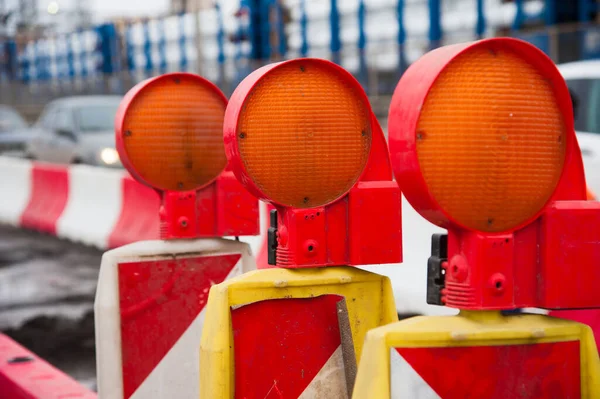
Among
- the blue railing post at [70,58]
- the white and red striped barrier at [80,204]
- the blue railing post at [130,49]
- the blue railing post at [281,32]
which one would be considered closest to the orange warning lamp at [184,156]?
the white and red striped barrier at [80,204]

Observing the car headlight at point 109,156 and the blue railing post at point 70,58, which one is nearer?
the car headlight at point 109,156

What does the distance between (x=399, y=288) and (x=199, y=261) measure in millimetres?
2583

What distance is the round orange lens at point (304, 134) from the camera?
350 centimetres

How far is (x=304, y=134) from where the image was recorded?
3.53m

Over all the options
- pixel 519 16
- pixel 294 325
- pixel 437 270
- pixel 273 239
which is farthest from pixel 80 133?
pixel 437 270

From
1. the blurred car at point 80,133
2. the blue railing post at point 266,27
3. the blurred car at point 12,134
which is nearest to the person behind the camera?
the blurred car at point 80,133

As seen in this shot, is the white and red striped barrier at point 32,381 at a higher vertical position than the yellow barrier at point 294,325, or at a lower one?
lower

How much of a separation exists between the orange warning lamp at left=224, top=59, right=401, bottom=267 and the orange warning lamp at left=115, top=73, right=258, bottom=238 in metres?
0.99

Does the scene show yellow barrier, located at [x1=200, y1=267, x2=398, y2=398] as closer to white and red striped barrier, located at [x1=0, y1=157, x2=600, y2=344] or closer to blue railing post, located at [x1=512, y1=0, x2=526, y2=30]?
white and red striped barrier, located at [x1=0, y1=157, x2=600, y2=344]

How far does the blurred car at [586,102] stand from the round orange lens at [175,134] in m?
5.76

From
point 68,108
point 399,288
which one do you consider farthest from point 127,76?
point 399,288

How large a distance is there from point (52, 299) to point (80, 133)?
10711 mm

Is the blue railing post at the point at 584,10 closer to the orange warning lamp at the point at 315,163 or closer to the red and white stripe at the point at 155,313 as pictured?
the red and white stripe at the point at 155,313

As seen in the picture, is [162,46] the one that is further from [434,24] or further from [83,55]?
[434,24]
